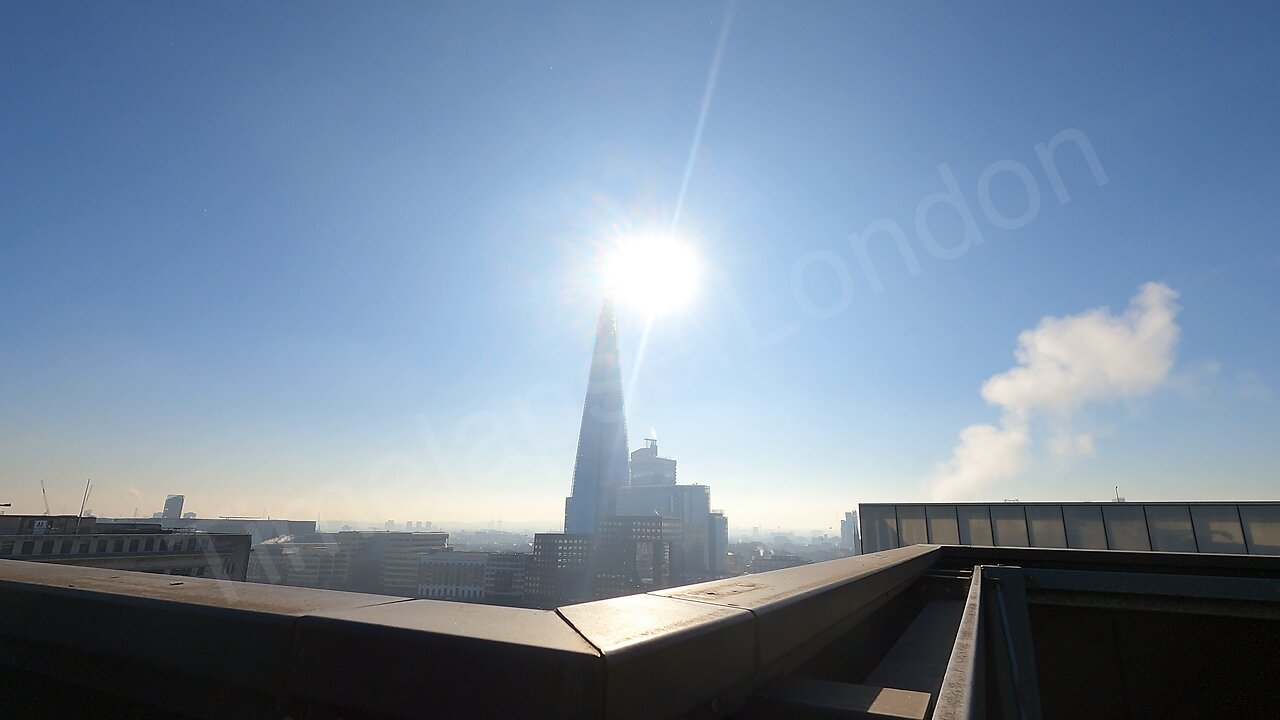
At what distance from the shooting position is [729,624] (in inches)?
66.2

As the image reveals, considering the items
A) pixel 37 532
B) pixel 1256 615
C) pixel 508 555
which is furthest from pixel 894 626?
pixel 508 555

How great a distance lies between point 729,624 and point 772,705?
39 centimetres

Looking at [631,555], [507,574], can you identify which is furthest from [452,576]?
[631,555]

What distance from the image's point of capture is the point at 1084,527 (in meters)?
Result: 13.8

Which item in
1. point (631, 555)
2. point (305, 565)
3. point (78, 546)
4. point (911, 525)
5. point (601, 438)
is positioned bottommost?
point (305, 565)

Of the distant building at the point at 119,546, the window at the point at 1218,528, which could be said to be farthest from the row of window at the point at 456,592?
the window at the point at 1218,528

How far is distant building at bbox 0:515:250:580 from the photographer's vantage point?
42.6 meters

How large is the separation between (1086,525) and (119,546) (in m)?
67.0

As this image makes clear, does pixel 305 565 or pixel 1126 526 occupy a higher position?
pixel 1126 526

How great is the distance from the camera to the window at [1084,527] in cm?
1355

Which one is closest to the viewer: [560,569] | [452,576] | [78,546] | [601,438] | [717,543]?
[78,546]

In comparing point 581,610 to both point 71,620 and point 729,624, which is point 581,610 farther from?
point 71,620

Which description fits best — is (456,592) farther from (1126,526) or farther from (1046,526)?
(1126,526)

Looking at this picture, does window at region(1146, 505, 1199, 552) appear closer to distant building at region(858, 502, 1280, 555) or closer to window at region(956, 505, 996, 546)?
distant building at region(858, 502, 1280, 555)
